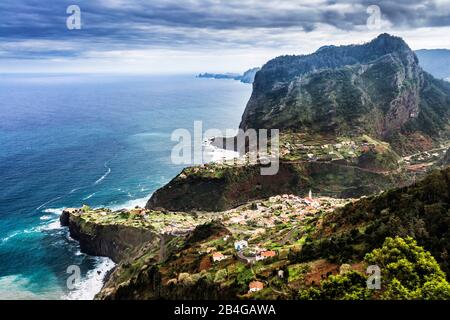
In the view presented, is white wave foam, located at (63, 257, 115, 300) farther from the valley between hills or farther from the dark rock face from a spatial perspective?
the dark rock face

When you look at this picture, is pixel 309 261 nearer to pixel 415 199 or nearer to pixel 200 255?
pixel 415 199

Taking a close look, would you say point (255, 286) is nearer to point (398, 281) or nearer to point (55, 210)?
point (398, 281)

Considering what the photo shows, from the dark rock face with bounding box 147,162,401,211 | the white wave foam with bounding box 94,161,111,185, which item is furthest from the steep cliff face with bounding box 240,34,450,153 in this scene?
the white wave foam with bounding box 94,161,111,185

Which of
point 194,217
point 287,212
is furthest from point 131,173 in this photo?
point 287,212

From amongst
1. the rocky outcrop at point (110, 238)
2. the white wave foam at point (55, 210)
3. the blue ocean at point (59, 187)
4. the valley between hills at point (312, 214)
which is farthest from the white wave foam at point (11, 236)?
the white wave foam at point (55, 210)

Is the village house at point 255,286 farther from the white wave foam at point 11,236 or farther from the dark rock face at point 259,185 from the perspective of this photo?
the white wave foam at point 11,236
